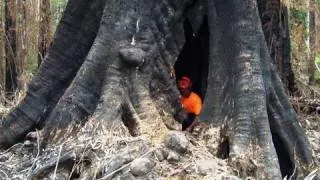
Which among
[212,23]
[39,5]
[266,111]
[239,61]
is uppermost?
[39,5]

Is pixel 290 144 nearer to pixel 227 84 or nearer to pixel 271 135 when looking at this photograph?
pixel 271 135

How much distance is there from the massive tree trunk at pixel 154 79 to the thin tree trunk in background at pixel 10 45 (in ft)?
27.7

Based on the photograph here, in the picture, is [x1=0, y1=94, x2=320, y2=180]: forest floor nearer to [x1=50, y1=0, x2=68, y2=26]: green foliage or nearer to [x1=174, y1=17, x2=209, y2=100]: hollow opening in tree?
[x1=174, y1=17, x2=209, y2=100]: hollow opening in tree

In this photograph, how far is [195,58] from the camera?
7.46 metres

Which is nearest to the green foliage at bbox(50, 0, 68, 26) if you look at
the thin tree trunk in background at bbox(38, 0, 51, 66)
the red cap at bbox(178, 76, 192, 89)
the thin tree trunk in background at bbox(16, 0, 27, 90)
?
the thin tree trunk in background at bbox(16, 0, 27, 90)

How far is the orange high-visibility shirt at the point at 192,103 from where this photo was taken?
24.1 feet

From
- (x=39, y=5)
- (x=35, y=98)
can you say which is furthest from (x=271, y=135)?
(x=39, y=5)

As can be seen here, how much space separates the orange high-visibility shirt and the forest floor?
1.44m

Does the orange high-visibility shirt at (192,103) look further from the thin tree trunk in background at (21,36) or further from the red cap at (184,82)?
the thin tree trunk in background at (21,36)

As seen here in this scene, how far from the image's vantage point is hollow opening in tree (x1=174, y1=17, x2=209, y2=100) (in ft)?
22.9

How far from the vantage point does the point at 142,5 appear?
6.12 meters

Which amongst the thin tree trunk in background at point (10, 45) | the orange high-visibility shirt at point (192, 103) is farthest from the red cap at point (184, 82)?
the thin tree trunk in background at point (10, 45)

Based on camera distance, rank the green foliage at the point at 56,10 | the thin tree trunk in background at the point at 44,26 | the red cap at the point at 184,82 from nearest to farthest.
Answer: the red cap at the point at 184,82 < the thin tree trunk in background at the point at 44,26 < the green foliage at the point at 56,10

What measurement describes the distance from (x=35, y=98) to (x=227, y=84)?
2110mm
